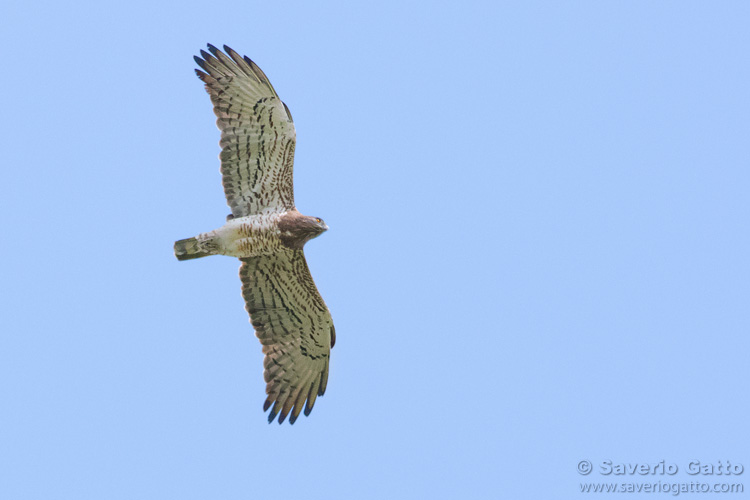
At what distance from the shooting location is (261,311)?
12664 millimetres

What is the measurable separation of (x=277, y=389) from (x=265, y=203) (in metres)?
2.40

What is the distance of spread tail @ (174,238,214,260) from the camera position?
12.1 m

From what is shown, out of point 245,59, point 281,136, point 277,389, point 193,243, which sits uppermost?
point 245,59

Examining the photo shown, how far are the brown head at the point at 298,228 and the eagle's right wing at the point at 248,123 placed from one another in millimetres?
481

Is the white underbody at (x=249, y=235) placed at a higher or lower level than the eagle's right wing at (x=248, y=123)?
lower

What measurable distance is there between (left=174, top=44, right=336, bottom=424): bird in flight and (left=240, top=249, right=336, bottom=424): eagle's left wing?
0.01 meters

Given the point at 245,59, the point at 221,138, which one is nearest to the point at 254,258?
the point at 221,138

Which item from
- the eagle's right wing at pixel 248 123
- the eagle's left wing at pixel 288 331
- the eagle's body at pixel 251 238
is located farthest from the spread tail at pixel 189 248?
the eagle's right wing at pixel 248 123

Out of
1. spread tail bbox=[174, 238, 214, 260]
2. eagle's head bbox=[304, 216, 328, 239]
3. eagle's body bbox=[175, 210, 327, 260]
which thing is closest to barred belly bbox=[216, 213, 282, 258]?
eagle's body bbox=[175, 210, 327, 260]

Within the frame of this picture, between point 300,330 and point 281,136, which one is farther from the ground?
point 281,136

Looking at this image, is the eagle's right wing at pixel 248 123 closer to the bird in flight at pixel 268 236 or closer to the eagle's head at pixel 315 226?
the bird in flight at pixel 268 236

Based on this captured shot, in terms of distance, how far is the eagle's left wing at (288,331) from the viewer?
12.5 metres

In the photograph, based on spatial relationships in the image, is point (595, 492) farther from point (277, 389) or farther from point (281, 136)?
point (281, 136)

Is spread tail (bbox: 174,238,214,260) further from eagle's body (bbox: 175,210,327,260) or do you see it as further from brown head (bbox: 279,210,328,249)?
brown head (bbox: 279,210,328,249)
